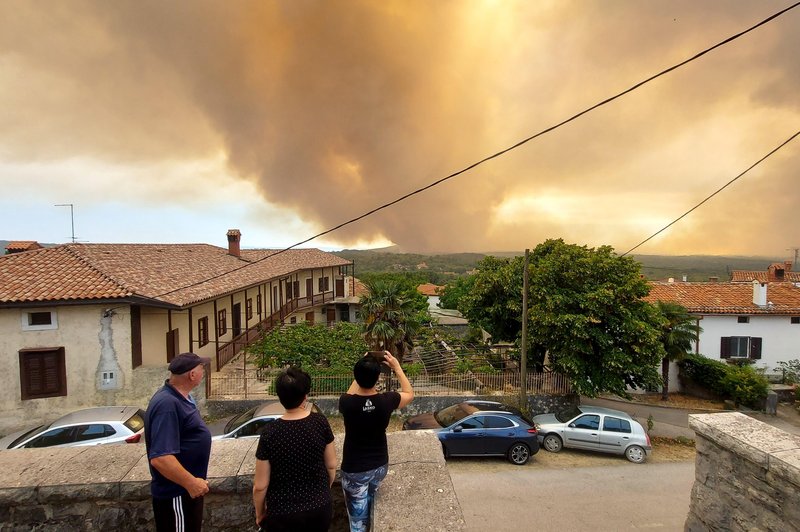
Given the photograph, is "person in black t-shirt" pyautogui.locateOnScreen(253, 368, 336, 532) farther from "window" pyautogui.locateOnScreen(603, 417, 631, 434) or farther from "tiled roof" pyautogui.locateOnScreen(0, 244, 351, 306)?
"window" pyautogui.locateOnScreen(603, 417, 631, 434)

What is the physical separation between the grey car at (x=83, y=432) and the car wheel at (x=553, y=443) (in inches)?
455

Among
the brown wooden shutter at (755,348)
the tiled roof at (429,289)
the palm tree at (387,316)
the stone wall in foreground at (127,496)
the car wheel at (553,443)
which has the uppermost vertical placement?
the stone wall in foreground at (127,496)

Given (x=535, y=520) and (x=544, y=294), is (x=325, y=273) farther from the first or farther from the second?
(x=535, y=520)

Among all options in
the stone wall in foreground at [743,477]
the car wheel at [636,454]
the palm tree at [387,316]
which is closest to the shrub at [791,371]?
the car wheel at [636,454]

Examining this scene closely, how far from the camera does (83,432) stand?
8914mm

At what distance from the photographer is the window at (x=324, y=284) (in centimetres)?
3878

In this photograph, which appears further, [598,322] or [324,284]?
[324,284]

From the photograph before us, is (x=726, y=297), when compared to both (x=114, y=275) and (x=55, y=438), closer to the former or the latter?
(x=55, y=438)

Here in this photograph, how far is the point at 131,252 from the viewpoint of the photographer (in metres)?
19.4

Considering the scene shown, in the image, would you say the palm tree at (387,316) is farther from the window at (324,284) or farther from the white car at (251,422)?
the window at (324,284)

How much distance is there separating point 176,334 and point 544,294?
14.6 metres

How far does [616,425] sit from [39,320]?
61.7 feet

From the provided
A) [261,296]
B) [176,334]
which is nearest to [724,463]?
[176,334]

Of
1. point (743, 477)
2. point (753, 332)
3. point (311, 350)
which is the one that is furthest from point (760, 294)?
point (311, 350)
